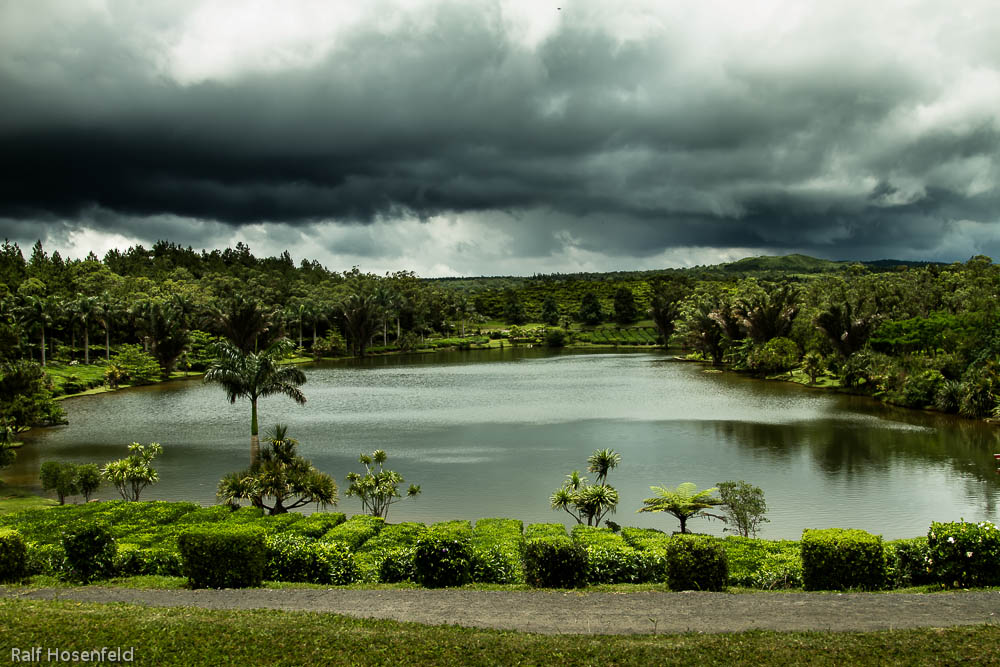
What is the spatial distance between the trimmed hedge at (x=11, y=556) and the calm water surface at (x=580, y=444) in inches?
478

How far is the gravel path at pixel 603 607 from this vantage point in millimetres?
10820

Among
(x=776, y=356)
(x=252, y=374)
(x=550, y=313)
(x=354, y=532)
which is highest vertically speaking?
(x=550, y=313)

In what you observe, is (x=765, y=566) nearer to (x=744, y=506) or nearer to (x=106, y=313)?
(x=744, y=506)

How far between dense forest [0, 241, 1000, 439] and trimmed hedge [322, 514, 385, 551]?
2949 centimetres

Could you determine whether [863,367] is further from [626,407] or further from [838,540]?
[838,540]

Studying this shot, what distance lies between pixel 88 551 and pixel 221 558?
3867mm

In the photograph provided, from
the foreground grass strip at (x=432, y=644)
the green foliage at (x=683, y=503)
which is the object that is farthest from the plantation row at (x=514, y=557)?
the green foliage at (x=683, y=503)

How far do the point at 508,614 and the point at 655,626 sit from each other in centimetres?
257

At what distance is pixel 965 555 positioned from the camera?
12.8m

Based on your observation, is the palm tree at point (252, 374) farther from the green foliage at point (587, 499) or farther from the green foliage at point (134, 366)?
the green foliage at point (134, 366)

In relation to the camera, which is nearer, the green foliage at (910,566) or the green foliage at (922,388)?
the green foliage at (910,566)

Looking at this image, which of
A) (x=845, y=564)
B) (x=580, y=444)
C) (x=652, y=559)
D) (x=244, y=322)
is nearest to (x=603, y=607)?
(x=652, y=559)

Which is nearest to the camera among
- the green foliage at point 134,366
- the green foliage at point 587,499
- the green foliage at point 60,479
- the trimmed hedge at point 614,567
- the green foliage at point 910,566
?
the green foliage at point 910,566

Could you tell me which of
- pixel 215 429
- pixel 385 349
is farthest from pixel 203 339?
pixel 215 429
